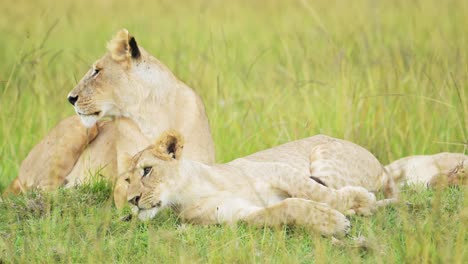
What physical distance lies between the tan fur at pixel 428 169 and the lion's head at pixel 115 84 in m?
1.59

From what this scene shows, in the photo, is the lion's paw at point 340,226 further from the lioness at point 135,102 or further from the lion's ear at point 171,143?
the lioness at point 135,102

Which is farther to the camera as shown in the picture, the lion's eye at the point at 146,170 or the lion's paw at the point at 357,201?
the lion's paw at the point at 357,201

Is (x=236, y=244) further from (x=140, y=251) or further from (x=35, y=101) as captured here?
(x=35, y=101)

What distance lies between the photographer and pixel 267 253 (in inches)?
172

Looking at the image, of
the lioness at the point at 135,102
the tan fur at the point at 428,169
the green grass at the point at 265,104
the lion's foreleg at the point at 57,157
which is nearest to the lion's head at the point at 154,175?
the green grass at the point at 265,104

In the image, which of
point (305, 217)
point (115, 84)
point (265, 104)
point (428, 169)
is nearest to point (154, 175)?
point (305, 217)

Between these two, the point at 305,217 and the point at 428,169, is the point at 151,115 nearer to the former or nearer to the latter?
the point at 305,217

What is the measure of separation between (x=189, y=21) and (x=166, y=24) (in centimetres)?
35

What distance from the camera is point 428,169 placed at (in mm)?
6145

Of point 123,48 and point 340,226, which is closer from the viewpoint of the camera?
point 340,226

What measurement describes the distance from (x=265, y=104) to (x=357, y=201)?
9.08ft

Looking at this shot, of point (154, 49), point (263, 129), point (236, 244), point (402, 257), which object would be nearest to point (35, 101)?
point (263, 129)

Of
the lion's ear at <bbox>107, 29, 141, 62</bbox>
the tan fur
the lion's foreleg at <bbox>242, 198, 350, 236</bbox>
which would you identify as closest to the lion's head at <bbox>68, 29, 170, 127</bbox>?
the lion's ear at <bbox>107, 29, 141, 62</bbox>

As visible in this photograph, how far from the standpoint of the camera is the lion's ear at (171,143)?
4.99 m
